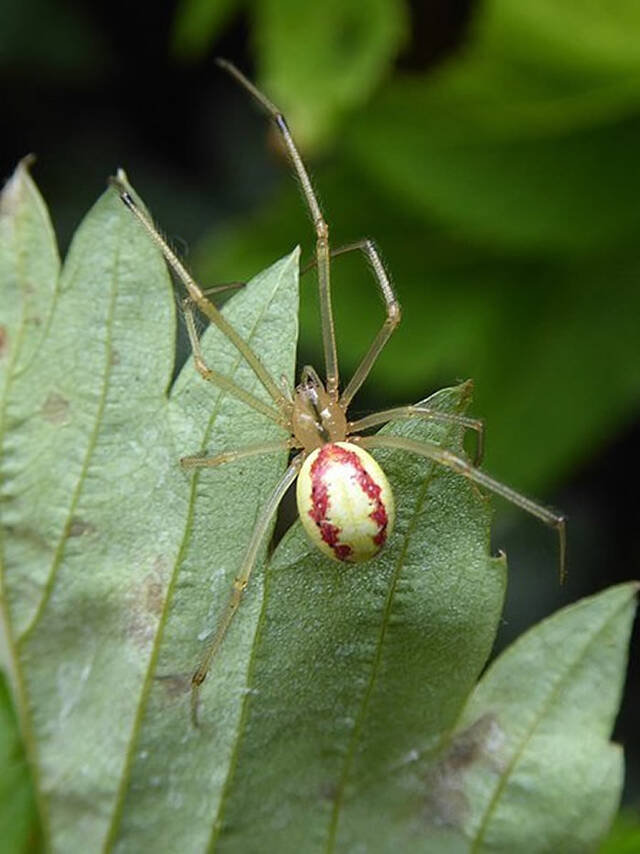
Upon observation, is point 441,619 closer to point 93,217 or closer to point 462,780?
point 462,780

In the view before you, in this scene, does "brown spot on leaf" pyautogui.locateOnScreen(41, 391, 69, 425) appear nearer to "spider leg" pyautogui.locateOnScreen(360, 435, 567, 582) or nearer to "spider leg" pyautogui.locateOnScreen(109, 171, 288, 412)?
"spider leg" pyautogui.locateOnScreen(109, 171, 288, 412)

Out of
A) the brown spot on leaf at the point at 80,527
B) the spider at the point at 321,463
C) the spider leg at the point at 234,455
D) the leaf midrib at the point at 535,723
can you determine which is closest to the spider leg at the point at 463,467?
the spider at the point at 321,463

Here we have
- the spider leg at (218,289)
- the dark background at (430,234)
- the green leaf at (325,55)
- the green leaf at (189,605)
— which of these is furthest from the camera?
the dark background at (430,234)

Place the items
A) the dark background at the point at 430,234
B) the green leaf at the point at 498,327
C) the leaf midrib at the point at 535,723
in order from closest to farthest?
the leaf midrib at the point at 535,723, the dark background at the point at 430,234, the green leaf at the point at 498,327

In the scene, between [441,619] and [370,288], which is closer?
[441,619]

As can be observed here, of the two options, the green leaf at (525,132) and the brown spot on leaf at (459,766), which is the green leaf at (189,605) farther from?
the green leaf at (525,132)

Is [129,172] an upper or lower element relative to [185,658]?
upper

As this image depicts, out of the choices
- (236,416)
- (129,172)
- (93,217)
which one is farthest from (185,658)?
(129,172)
